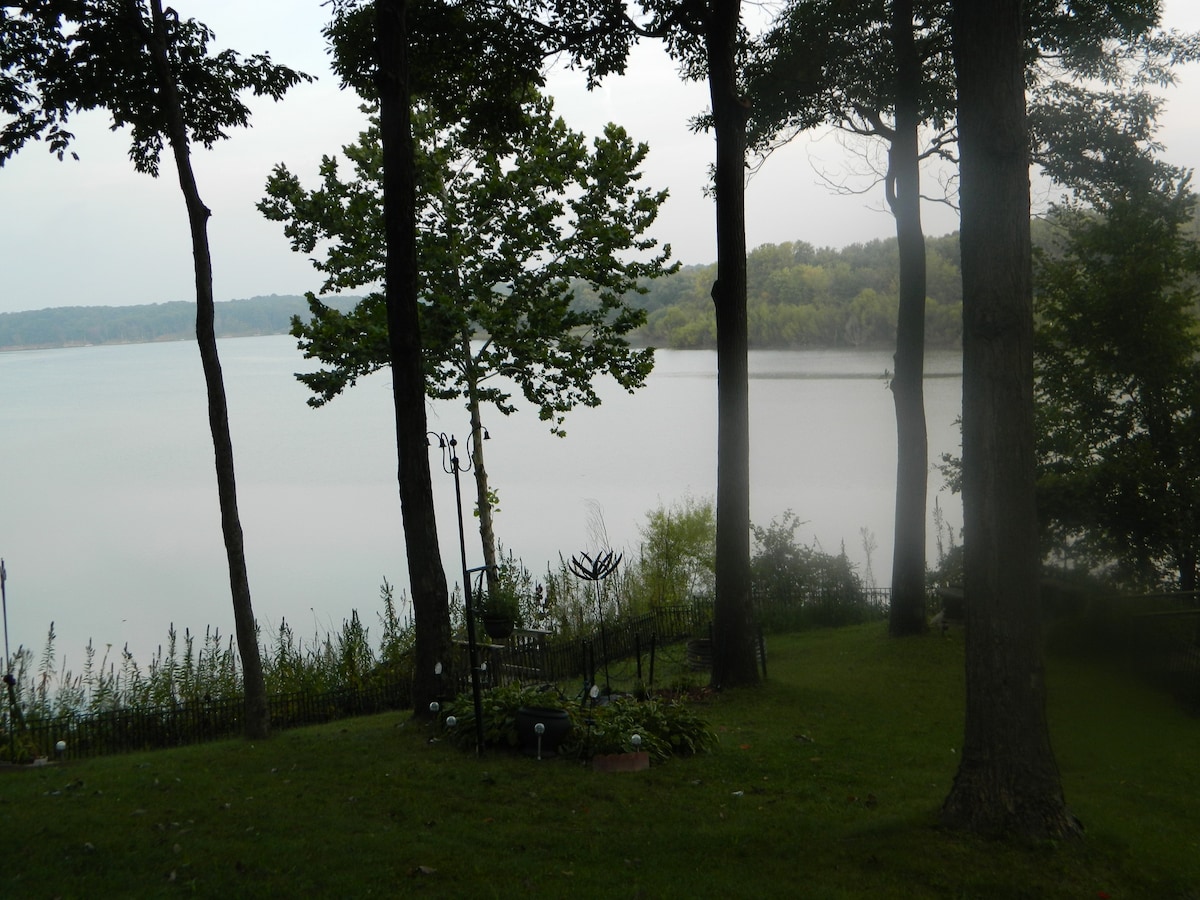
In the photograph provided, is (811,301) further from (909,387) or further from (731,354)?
(731,354)

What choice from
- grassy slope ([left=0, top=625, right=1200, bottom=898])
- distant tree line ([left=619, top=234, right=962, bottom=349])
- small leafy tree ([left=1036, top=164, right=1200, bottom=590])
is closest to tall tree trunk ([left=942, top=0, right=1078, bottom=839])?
grassy slope ([left=0, top=625, right=1200, bottom=898])

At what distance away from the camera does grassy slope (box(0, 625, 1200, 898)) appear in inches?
199

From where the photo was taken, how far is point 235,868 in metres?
5.28

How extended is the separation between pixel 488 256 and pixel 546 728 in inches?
453

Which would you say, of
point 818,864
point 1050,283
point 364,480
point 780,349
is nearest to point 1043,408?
point 1050,283

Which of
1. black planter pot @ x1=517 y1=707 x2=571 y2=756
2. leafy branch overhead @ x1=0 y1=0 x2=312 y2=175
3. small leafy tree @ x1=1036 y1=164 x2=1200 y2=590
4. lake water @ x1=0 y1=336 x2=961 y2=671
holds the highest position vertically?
leafy branch overhead @ x1=0 y1=0 x2=312 y2=175

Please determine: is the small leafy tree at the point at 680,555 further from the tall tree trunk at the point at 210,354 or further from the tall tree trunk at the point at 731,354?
the tall tree trunk at the point at 210,354

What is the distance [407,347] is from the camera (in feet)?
31.0

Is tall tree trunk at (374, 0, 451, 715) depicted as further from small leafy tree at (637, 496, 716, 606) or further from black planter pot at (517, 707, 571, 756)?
small leafy tree at (637, 496, 716, 606)

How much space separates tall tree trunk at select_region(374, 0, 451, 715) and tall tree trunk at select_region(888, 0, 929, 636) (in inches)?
306

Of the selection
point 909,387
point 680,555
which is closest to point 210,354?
point 909,387

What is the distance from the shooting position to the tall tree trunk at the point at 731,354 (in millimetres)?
11508

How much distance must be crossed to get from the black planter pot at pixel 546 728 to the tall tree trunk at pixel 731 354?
13.2 feet

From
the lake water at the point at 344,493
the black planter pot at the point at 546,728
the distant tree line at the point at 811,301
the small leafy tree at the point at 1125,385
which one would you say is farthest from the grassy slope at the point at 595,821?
the distant tree line at the point at 811,301
